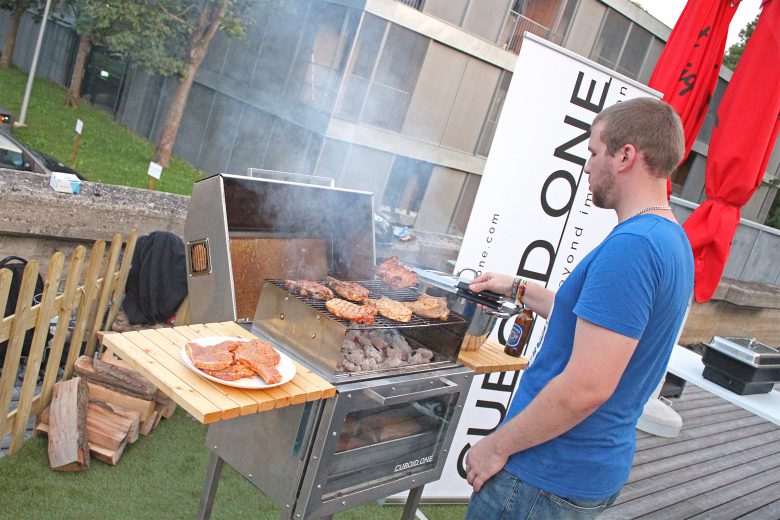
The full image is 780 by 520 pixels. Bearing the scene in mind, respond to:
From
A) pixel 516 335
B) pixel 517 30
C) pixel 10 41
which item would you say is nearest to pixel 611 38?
pixel 517 30

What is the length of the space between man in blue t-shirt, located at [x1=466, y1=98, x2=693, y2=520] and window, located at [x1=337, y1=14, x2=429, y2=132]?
1525cm

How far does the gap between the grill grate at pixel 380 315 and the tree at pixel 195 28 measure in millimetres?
14559

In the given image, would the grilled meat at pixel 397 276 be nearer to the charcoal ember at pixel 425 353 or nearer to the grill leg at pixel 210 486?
the charcoal ember at pixel 425 353

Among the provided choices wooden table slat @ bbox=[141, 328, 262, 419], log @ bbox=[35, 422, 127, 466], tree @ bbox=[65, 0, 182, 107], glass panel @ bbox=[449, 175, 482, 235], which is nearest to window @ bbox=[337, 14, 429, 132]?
glass panel @ bbox=[449, 175, 482, 235]

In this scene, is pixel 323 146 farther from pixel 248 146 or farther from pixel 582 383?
pixel 582 383

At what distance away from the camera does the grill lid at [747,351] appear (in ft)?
14.9

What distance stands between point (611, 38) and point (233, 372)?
71.9 ft

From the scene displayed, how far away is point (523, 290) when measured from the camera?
299 centimetres

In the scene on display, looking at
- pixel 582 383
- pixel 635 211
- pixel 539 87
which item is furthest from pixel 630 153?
pixel 539 87

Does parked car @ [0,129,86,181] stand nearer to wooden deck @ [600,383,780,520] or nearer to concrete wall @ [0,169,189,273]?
concrete wall @ [0,169,189,273]

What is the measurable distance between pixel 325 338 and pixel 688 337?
27.2 ft

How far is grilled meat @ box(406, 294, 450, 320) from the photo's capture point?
294 centimetres

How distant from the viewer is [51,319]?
3.68 meters

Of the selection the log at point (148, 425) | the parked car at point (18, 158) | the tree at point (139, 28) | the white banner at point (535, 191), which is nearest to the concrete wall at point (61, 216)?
the log at point (148, 425)
